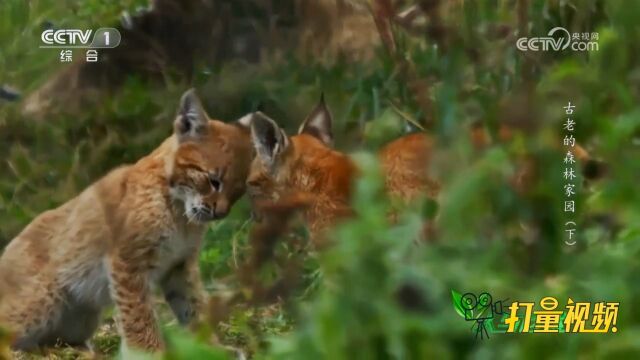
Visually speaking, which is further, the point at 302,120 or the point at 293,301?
the point at 302,120

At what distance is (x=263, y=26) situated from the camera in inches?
111

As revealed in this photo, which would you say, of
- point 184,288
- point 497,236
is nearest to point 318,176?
point 184,288

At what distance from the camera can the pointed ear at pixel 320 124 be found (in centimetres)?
273

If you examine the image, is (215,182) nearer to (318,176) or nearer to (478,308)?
(318,176)

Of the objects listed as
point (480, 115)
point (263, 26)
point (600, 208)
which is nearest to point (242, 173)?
point (263, 26)

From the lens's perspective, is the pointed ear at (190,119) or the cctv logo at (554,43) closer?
the cctv logo at (554,43)

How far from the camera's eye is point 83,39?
9.25 feet

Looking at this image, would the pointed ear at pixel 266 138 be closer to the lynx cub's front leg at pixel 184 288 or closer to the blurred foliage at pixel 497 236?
the lynx cub's front leg at pixel 184 288

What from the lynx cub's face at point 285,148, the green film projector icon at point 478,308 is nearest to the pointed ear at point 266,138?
the lynx cub's face at point 285,148

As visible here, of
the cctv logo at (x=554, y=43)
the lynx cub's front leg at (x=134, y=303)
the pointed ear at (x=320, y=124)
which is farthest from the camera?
the lynx cub's front leg at (x=134, y=303)

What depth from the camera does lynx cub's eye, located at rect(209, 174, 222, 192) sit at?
9.07ft

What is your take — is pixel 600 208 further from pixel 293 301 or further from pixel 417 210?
pixel 293 301

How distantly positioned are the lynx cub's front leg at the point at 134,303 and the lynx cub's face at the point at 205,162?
21cm

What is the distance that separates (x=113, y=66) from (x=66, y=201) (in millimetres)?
367
